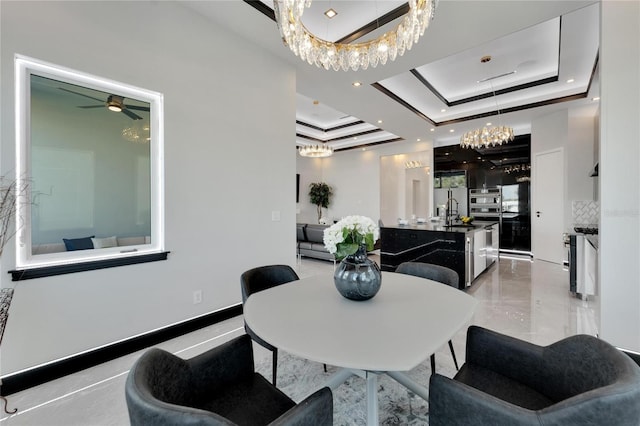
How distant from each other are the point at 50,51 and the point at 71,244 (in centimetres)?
139

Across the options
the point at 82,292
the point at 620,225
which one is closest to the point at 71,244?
the point at 82,292

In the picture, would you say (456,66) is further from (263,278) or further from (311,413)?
(311,413)

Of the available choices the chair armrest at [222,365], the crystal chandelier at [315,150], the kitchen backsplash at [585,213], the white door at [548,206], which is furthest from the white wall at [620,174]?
the crystal chandelier at [315,150]

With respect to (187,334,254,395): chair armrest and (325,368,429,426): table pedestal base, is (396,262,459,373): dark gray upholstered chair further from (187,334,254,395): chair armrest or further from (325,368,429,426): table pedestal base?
(187,334,254,395): chair armrest

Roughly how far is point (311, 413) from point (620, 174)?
2.93 meters

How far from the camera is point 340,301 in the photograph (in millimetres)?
1480

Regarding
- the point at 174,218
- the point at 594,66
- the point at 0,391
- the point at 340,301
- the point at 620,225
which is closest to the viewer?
the point at 340,301

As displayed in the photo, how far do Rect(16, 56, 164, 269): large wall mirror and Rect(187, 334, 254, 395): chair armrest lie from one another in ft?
5.30

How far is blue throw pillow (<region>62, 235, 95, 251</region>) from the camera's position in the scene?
81.3 inches

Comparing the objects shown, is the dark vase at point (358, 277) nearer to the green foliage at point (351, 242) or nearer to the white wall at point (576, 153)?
the green foliage at point (351, 242)

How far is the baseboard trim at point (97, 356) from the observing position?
1.79 m

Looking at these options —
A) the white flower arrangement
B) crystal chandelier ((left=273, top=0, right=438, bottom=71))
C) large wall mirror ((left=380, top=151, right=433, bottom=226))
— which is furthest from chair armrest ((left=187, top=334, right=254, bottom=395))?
large wall mirror ((left=380, top=151, right=433, bottom=226))

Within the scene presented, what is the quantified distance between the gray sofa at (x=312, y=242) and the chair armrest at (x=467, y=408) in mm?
4817

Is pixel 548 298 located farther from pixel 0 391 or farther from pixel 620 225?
pixel 0 391
